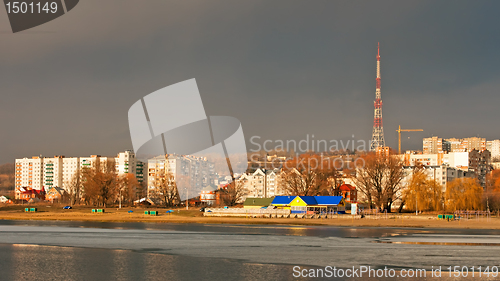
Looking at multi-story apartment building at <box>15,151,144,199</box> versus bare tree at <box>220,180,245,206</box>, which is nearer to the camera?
bare tree at <box>220,180,245,206</box>

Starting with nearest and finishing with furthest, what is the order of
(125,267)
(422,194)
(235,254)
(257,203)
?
(125,267)
(235,254)
(422,194)
(257,203)

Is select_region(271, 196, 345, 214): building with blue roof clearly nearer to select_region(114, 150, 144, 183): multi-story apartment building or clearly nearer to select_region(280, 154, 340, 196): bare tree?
select_region(280, 154, 340, 196): bare tree

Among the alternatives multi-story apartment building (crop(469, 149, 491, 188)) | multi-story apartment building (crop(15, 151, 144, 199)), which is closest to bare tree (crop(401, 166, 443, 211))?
multi-story apartment building (crop(469, 149, 491, 188))

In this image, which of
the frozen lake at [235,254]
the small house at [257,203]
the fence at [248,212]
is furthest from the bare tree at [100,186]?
the frozen lake at [235,254]

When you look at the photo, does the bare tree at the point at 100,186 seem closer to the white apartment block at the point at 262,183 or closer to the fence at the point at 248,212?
the fence at the point at 248,212

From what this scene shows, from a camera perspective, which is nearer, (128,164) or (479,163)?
(479,163)

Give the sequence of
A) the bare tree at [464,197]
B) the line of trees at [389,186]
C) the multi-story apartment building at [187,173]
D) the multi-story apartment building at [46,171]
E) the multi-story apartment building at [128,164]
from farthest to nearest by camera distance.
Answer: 1. the multi-story apartment building at [46,171]
2. the multi-story apartment building at [128,164]
3. the multi-story apartment building at [187,173]
4. the line of trees at [389,186]
5. the bare tree at [464,197]

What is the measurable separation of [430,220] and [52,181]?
169395 mm

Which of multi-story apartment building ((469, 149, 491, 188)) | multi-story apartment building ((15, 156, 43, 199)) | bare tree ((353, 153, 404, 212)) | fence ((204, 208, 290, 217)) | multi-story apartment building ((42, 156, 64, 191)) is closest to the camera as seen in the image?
fence ((204, 208, 290, 217))

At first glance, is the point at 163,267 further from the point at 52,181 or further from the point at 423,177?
the point at 52,181

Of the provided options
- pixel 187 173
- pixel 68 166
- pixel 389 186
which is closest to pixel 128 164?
pixel 68 166

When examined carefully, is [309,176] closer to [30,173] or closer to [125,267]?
[125,267]

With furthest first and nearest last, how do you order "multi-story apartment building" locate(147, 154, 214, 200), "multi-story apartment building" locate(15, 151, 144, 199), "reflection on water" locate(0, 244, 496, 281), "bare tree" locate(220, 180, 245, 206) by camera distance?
"multi-story apartment building" locate(15, 151, 144, 199)
"multi-story apartment building" locate(147, 154, 214, 200)
"bare tree" locate(220, 180, 245, 206)
"reflection on water" locate(0, 244, 496, 281)

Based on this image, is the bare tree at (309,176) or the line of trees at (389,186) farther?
the bare tree at (309,176)
